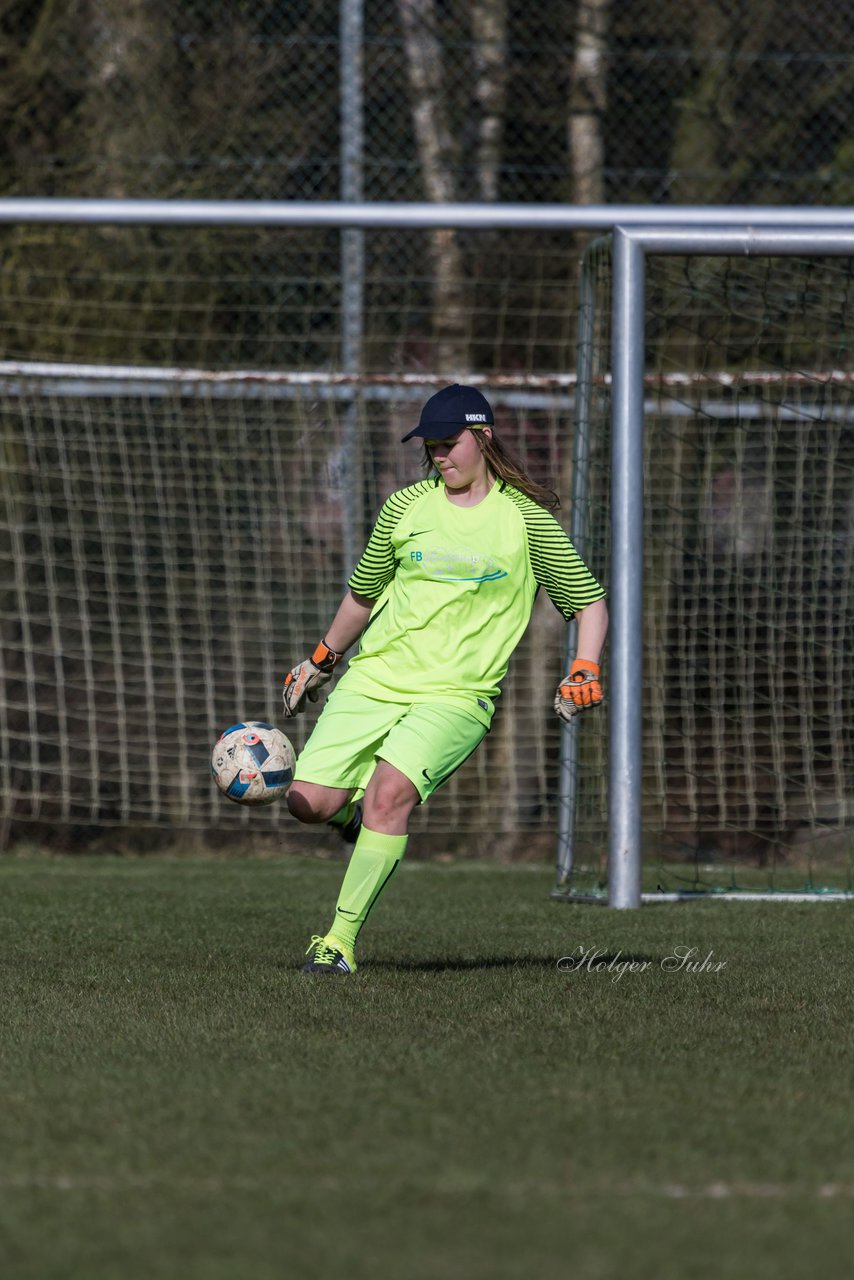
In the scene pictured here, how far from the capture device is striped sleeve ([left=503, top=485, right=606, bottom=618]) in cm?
583

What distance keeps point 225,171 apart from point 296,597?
249cm

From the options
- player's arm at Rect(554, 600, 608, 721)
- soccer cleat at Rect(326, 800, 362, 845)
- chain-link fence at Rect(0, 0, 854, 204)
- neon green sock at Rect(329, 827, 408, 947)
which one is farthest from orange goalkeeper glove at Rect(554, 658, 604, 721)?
chain-link fence at Rect(0, 0, 854, 204)

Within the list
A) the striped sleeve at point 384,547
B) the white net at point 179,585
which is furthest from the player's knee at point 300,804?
the white net at point 179,585

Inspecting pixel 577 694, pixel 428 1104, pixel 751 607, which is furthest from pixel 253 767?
pixel 751 607

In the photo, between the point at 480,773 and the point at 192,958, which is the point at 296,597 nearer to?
the point at 480,773

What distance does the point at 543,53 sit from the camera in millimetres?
11008

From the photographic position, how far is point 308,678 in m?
5.98

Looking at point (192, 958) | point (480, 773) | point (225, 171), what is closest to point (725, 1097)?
point (192, 958)

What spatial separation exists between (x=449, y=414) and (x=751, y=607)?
5.24m

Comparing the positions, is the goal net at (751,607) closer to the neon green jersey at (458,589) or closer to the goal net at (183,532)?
the goal net at (183,532)

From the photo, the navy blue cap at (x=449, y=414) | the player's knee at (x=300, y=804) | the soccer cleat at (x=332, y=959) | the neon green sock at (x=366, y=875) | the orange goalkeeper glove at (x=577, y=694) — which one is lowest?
the soccer cleat at (x=332, y=959)

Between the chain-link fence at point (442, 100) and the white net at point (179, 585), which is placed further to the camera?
the chain-link fence at point (442, 100)

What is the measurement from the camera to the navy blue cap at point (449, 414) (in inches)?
223

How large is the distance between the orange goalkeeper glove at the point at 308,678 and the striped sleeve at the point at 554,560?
727 mm
